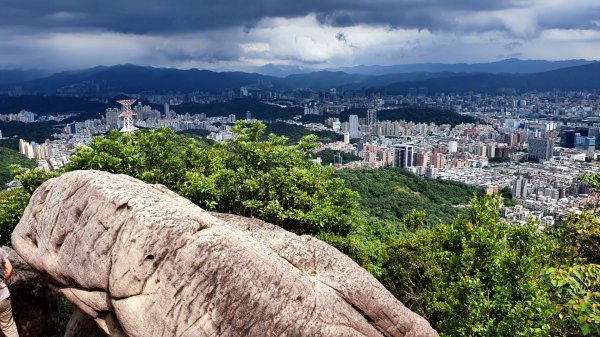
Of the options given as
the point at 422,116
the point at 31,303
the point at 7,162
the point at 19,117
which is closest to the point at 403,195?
the point at 31,303

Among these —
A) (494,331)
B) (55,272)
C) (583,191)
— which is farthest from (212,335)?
(583,191)

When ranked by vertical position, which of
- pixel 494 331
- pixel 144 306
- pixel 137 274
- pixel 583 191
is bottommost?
pixel 583 191

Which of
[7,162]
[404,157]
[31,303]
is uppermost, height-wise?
[31,303]

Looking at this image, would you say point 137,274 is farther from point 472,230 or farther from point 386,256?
point 386,256

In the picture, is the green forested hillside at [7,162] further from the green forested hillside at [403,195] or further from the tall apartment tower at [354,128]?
the tall apartment tower at [354,128]

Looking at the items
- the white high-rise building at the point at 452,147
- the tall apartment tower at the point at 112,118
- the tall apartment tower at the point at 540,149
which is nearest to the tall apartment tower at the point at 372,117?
the white high-rise building at the point at 452,147

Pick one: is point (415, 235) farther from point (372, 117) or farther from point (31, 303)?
point (372, 117)

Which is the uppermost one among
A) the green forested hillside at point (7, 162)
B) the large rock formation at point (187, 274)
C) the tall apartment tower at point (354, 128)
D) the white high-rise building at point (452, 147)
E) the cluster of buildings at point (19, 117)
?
the large rock formation at point (187, 274)
